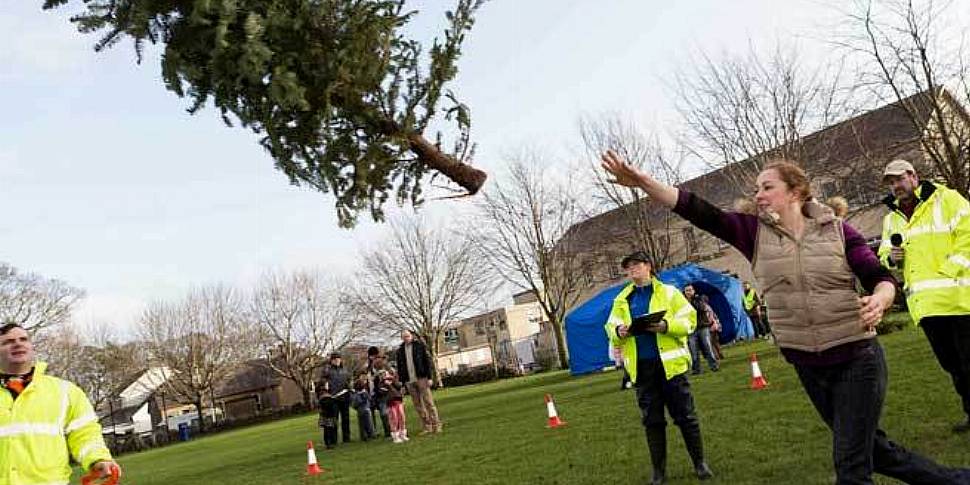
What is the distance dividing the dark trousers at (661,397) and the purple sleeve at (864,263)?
304cm

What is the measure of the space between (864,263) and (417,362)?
12.1 m

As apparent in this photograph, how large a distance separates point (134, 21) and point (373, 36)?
1.70m

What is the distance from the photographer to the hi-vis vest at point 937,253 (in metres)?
6.01

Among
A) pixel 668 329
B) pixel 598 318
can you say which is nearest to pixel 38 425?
pixel 668 329

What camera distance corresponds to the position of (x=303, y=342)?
69.9 metres

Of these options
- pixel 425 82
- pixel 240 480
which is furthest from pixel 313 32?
pixel 240 480

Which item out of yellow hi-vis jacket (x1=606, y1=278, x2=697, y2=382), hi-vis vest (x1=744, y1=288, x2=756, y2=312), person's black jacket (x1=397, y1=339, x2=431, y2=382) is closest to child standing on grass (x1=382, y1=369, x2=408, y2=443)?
person's black jacket (x1=397, y1=339, x2=431, y2=382)

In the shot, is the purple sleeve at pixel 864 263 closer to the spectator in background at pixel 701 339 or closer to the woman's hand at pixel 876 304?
the woman's hand at pixel 876 304

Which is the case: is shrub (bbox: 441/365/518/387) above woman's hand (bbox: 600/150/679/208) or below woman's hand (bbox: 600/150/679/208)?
below

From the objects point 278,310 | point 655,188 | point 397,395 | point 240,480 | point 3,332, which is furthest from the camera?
point 278,310

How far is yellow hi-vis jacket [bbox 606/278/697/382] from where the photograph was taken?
701 centimetres

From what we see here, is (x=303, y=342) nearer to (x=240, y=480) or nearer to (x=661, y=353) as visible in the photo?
(x=240, y=480)

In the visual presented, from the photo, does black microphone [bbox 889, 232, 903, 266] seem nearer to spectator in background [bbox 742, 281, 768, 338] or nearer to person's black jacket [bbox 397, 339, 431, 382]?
person's black jacket [bbox 397, 339, 431, 382]

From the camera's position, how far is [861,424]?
3.83m
